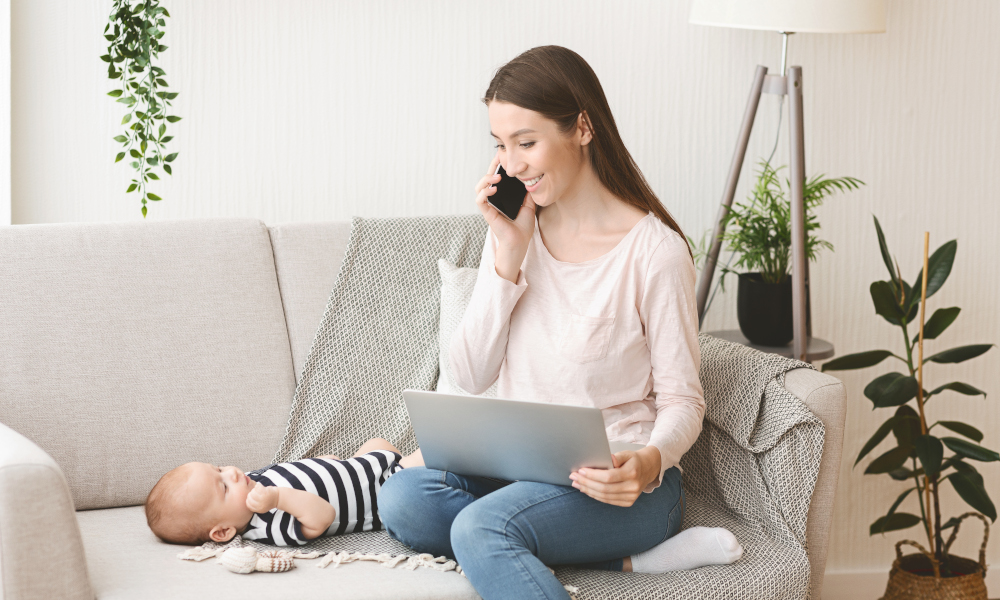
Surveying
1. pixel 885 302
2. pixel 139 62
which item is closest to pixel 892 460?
pixel 885 302

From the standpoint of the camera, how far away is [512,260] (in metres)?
1.47

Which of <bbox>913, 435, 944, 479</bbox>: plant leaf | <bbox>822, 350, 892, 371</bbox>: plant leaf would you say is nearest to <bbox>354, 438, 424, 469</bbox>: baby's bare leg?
<bbox>822, 350, 892, 371</bbox>: plant leaf

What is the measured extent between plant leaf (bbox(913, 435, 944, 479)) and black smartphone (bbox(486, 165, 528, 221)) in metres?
1.08

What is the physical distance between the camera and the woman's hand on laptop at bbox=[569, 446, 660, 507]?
123 cm

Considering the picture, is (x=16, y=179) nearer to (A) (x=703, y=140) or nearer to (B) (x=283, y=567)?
(B) (x=283, y=567)

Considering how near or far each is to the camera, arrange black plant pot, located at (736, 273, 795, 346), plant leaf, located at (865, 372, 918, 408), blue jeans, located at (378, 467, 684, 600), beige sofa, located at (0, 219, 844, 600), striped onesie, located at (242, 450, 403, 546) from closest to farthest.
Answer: blue jeans, located at (378, 467, 684, 600) → striped onesie, located at (242, 450, 403, 546) → beige sofa, located at (0, 219, 844, 600) → plant leaf, located at (865, 372, 918, 408) → black plant pot, located at (736, 273, 795, 346)

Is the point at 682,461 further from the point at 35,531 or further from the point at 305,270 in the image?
the point at 35,531

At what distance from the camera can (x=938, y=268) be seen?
1.99m

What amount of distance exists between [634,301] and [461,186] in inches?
36.7

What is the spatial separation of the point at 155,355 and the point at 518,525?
84cm

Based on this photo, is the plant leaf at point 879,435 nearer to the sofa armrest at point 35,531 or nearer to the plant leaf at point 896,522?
the plant leaf at point 896,522

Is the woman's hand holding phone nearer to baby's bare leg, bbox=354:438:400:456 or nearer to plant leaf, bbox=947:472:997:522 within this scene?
baby's bare leg, bbox=354:438:400:456

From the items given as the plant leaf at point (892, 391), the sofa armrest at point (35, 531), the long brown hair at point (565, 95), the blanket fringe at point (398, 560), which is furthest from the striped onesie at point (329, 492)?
the plant leaf at point (892, 391)

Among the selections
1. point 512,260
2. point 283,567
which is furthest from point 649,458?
point 283,567
